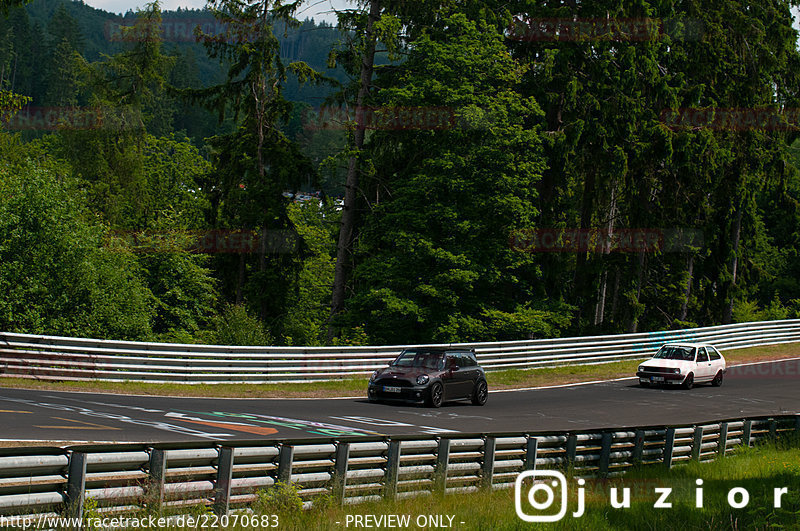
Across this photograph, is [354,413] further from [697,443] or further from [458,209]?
[458,209]

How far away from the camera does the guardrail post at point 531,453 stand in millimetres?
12734

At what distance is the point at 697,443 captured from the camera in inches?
674

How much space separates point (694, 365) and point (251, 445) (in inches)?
957

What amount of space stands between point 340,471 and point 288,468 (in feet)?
2.57

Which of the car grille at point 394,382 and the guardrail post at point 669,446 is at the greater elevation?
the guardrail post at point 669,446

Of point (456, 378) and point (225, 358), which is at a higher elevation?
point (456, 378)

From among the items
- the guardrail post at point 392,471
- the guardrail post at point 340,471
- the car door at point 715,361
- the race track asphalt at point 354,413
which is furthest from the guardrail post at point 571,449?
the car door at point 715,361

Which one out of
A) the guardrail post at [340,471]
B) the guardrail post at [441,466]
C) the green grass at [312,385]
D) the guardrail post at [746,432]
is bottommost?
the green grass at [312,385]

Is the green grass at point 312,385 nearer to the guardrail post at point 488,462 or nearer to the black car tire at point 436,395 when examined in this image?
the black car tire at point 436,395

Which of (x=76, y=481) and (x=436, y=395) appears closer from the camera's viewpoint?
(x=76, y=481)

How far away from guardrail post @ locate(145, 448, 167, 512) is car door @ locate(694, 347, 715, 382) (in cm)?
2529

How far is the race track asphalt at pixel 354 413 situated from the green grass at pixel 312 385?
1.21 meters

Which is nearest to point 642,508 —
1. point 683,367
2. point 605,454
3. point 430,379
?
point 605,454

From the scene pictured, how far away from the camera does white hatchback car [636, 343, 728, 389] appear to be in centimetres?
3019
